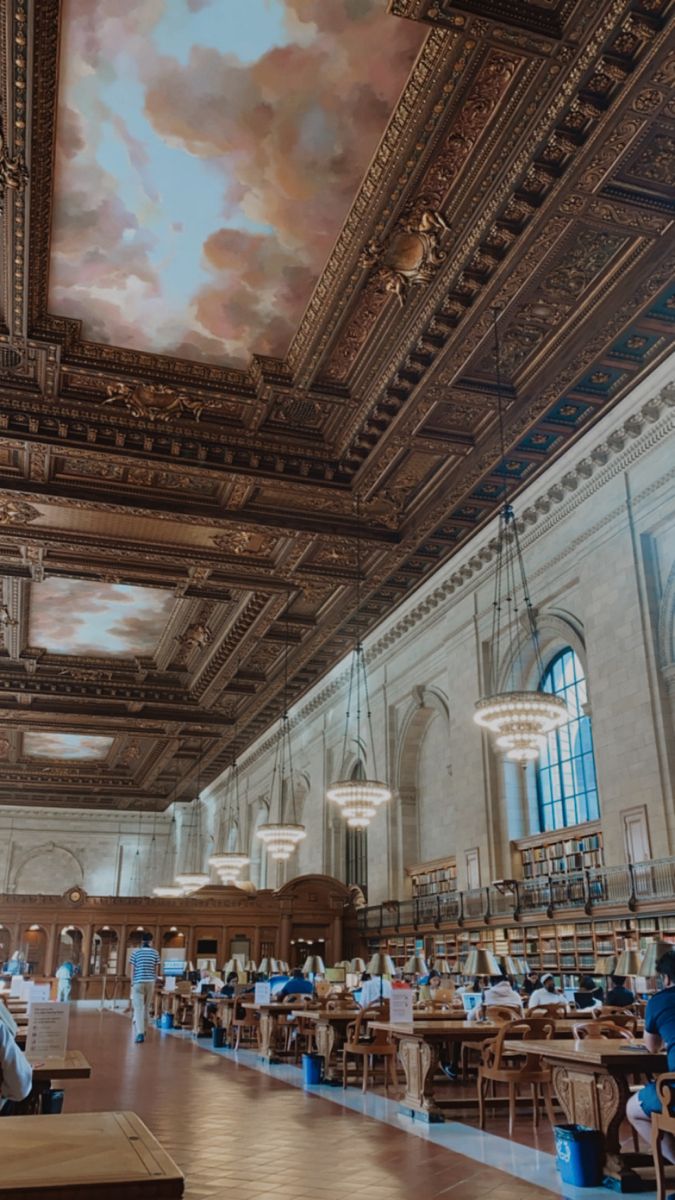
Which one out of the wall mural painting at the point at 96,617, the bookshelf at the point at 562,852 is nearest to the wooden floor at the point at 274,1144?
the bookshelf at the point at 562,852

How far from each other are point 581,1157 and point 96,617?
1409 centimetres

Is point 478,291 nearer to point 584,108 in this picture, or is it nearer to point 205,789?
point 584,108

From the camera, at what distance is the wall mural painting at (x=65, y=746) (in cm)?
2638

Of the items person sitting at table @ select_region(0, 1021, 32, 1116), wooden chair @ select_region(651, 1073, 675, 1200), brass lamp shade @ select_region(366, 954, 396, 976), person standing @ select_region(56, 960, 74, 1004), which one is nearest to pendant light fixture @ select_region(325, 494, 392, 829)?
brass lamp shade @ select_region(366, 954, 396, 976)

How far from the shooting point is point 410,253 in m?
8.56

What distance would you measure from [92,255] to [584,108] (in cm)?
447

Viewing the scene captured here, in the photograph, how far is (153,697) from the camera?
70.4 ft

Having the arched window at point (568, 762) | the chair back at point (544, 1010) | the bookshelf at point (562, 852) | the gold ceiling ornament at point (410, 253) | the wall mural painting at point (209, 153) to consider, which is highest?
the wall mural painting at point (209, 153)

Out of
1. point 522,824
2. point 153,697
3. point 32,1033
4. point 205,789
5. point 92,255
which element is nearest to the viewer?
point 32,1033

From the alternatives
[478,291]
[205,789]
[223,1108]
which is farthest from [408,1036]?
[205,789]

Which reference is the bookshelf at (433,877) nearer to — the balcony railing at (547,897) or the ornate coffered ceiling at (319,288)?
the balcony railing at (547,897)

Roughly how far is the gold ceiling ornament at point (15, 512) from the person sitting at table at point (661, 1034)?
33.6 feet

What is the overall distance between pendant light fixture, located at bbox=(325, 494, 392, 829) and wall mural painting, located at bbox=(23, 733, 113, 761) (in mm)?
8510

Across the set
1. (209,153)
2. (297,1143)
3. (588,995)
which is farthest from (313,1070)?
(209,153)
